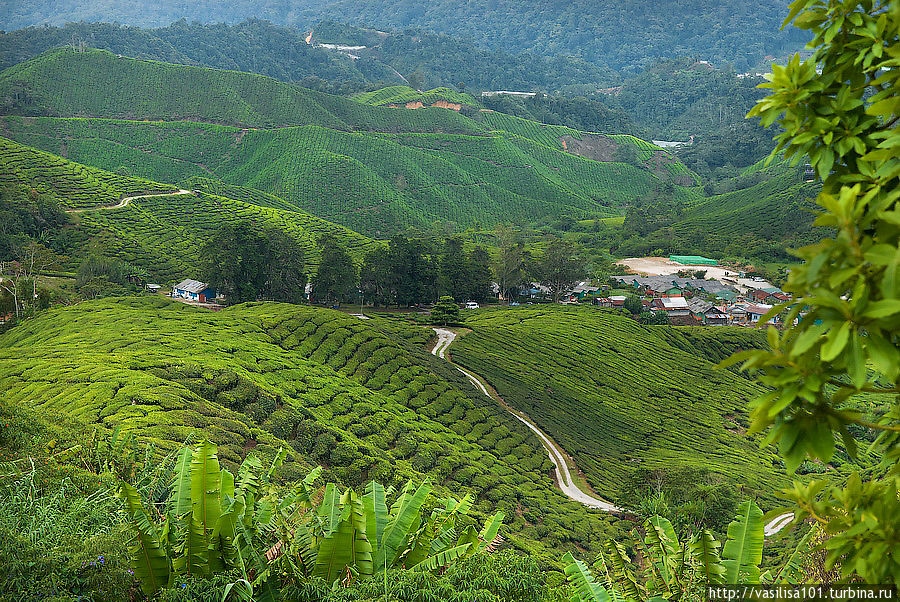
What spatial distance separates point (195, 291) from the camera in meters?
40.3

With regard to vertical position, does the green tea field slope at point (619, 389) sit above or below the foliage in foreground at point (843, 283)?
below

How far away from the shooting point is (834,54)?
2.58m

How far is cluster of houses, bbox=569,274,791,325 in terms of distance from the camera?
5291 cm

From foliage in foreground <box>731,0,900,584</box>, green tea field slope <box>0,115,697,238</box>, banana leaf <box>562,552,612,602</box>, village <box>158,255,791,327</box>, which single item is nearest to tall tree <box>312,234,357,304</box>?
village <box>158,255,791,327</box>

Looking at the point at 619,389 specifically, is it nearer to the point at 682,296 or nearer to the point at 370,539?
the point at 682,296

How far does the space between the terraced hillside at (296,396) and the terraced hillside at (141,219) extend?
59.8 feet

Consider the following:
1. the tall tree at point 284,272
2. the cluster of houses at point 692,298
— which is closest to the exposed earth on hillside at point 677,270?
the cluster of houses at point 692,298

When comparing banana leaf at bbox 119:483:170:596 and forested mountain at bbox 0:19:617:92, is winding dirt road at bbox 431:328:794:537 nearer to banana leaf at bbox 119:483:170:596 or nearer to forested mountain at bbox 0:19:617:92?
banana leaf at bbox 119:483:170:596

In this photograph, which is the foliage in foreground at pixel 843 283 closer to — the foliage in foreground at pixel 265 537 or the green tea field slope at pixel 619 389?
the foliage in foreground at pixel 265 537

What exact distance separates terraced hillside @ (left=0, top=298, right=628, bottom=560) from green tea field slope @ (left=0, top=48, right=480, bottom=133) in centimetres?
7467

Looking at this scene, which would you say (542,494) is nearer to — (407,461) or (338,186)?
(407,461)

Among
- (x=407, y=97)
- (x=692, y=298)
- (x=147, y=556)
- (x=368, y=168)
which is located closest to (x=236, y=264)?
(x=147, y=556)

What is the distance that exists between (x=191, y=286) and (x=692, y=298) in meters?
40.2

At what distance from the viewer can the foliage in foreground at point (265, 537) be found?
15.3ft
